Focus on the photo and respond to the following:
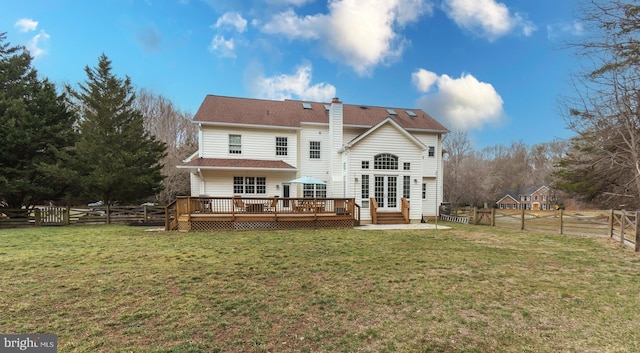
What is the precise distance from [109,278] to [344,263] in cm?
488

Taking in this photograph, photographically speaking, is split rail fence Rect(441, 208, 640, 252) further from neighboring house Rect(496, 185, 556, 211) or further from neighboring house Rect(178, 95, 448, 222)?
neighboring house Rect(496, 185, 556, 211)

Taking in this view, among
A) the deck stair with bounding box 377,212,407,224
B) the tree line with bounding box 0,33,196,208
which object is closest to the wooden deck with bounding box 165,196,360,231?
the deck stair with bounding box 377,212,407,224

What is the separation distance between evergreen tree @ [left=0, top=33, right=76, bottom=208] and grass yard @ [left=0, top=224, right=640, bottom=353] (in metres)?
10.2

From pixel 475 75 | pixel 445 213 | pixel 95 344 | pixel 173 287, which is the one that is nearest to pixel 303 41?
pixel 475 75

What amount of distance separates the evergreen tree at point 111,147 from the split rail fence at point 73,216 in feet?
4.71

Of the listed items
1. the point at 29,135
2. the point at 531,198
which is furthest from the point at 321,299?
the point at 531,198

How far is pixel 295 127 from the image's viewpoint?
17.6 meters

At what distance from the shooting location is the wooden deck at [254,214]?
12961mm

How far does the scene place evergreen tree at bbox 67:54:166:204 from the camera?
52.8 ft

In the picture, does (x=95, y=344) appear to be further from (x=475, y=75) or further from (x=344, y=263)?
(x=475, y=75)

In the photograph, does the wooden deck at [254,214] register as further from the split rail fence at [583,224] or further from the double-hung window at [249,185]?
the split rail fence at [583,224]

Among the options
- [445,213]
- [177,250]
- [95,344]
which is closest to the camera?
[95,344]

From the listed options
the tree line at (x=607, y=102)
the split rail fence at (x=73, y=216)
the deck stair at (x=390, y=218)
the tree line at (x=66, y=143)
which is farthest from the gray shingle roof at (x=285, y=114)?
the tree line at (x=607, y=102)

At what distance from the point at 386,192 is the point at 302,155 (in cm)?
566
